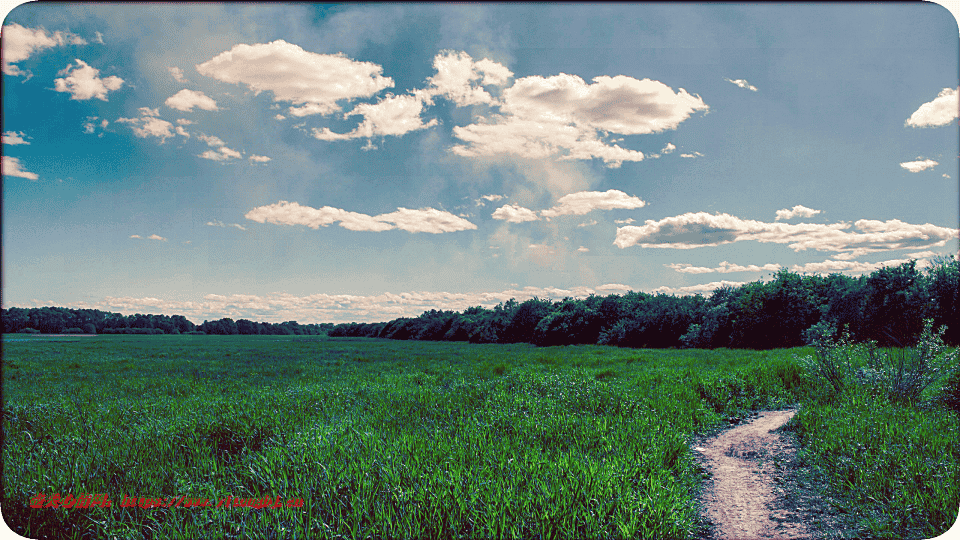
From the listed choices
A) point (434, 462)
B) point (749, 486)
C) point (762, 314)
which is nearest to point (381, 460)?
point (434, 462)

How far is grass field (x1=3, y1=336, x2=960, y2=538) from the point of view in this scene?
4.26 metres

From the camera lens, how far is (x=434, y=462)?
5.37m

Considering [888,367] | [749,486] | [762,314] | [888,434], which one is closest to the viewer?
[749,486]

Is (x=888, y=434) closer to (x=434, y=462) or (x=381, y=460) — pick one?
(x=434, y=462)

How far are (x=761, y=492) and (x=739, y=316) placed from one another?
141 feet

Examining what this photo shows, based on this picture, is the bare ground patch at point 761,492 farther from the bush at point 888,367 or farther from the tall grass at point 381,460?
the bush at point 888,367

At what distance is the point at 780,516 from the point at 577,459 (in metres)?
2.30

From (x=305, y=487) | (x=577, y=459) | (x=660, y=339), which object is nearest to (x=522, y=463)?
(x=577, y=459)

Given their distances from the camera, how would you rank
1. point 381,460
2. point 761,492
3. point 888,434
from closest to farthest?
1. point 381,460
2. point 761,492
3. point 888,434

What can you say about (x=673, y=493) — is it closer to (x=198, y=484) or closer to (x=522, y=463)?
(x=522, y=463)

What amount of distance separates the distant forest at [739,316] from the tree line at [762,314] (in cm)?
8

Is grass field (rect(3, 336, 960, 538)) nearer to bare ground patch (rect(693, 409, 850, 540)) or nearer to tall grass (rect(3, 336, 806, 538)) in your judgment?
tall grass (rect(3, 336, 806, 538))

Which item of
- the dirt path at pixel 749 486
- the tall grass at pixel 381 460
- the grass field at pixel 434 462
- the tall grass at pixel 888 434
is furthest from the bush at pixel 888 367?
the dirt path at pixel 749 486

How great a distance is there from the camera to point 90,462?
5.82 metres
